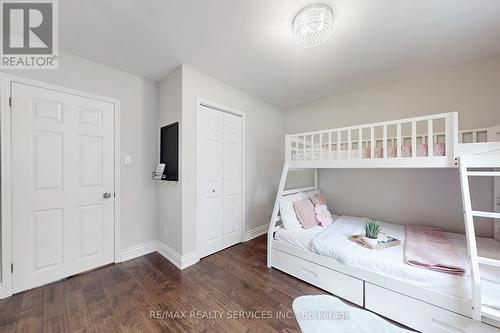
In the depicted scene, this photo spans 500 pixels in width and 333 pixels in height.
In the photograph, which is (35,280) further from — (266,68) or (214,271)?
(266,68)

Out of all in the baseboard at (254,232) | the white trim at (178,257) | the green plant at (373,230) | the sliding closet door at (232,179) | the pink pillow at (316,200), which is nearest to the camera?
the green plant at (373,230)

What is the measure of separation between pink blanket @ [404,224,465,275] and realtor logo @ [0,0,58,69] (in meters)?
3.53

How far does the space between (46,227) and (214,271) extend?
1801mm

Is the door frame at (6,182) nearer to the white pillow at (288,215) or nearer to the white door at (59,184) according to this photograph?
the white door at (59,184)

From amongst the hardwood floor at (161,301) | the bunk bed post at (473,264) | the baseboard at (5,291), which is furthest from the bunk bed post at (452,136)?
the baseboard at (5,291)

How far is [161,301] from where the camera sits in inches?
67.9

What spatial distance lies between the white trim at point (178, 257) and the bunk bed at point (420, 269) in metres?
0.94

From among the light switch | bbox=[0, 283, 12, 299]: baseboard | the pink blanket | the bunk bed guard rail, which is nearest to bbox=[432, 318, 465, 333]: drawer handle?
the pink blanket

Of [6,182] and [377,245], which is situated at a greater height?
→ [6,182]

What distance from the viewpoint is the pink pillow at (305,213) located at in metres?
2.39

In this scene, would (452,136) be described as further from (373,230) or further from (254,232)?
(254,232)

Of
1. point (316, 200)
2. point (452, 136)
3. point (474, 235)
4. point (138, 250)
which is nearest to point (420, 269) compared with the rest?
point (474, 235)

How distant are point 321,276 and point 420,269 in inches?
31.4

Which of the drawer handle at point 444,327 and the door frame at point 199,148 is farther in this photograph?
the door frame at point 199,148
